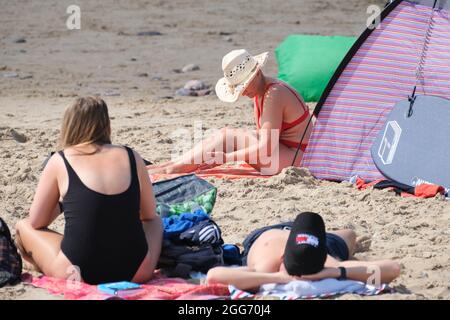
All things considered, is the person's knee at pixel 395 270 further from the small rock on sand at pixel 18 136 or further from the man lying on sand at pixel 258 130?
the small rock on sand at pixel 18 136

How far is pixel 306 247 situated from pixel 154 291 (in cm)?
66

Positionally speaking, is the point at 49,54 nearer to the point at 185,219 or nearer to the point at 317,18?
the point at 317,18

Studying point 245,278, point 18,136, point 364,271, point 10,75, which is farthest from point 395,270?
point 10,75

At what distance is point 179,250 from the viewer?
4.70m

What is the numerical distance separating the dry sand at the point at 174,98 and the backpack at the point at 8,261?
0.05m

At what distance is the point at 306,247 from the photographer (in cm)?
424

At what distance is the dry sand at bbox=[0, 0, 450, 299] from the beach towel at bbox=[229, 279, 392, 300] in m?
0.21

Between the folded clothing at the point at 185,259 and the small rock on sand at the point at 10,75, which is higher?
the folded clothing at the point at 185,259

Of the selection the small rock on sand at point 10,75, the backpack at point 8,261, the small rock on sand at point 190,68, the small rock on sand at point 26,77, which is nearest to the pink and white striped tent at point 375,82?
the backpack at point 8,261

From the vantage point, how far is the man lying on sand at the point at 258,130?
6.39 metres

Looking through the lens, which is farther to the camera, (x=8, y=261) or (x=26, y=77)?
(x=26, y=77)
